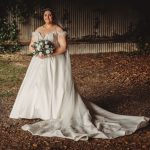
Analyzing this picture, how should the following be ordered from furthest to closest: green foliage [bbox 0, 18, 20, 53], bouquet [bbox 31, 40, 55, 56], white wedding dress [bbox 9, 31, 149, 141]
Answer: green foliage [bbox 0, 18, 20, 53], bouquet [bbox 31, 40, 55, 56], white wedding dress [bbox 9, 31, 149, 141]

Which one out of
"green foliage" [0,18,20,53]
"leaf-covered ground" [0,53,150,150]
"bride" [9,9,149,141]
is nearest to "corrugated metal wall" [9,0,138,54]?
"green foliage" [0,18,20,53]

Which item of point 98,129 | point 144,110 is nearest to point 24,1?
point 144,110

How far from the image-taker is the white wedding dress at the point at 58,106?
335 inches

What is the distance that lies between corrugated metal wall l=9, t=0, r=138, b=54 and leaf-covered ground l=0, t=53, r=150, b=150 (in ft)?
3.12

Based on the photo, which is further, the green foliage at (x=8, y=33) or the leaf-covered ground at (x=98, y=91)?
the green foliage at (x=8, y=33)

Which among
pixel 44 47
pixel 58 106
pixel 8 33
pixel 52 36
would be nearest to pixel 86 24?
pixel 8 33

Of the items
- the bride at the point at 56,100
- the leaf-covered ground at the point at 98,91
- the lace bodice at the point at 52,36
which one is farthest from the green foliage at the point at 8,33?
the lace bodice at the point at 52,36

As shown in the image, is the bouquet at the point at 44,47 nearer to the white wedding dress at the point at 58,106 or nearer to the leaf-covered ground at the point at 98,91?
the white wedding dress at the point at 58,106

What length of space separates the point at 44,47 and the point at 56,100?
3.26 ft

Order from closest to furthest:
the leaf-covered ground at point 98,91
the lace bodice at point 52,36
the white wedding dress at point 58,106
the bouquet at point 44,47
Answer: the leaf-covered ground at point 98,91 → the white wedding dress at point 58,106 → the bouquet at point 44,47 → the lace bodice at point 52,36

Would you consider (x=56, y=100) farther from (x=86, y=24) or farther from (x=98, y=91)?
(x=86, y=24)

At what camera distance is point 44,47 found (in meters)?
8.80

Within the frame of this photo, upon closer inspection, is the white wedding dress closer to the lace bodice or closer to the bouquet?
the lace bodice

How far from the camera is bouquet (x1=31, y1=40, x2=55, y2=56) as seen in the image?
880 cm
